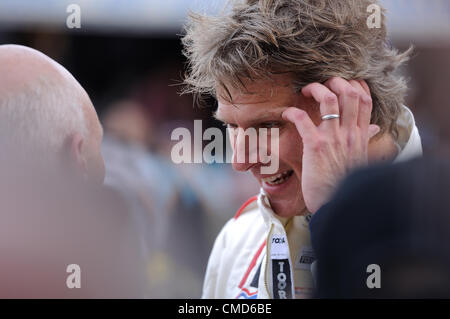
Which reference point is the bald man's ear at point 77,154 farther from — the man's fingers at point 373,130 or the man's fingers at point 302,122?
the man's fingers at point 373,130

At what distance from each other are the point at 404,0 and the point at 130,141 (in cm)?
108

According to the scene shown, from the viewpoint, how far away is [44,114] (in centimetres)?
107

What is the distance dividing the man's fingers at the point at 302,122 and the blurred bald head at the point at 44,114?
458 millimetres

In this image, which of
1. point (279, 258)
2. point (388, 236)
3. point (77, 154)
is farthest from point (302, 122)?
point (388, 236)

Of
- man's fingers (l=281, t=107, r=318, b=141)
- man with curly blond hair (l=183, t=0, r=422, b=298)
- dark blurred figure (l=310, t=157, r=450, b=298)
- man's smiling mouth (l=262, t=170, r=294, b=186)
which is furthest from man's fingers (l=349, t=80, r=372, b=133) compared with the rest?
dark blurred figure (l=310, t=157, r=450, b=298)

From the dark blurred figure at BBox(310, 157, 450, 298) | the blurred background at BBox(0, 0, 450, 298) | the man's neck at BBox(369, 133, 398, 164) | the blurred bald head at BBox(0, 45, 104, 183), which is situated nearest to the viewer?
the dark blurred figure at BBox(310, 157, 450, 298)

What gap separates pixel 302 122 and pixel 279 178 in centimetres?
22

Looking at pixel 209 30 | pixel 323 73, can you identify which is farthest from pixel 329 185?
pixel 209 30

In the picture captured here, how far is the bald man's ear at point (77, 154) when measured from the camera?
3.59 ft

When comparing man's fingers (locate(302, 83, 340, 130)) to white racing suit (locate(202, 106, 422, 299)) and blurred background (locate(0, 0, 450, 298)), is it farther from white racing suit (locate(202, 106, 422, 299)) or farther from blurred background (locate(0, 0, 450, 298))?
blurred background (locate(0, 0, 450, 298))

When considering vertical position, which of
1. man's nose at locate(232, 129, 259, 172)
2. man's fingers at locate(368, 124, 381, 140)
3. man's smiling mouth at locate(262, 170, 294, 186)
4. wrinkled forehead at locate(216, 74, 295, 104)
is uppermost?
wrinkled forehead at locate(216, 74, 295, 104)

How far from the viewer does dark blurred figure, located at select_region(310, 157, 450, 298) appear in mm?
586

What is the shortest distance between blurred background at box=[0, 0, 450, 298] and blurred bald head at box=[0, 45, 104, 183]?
0.78 ft
